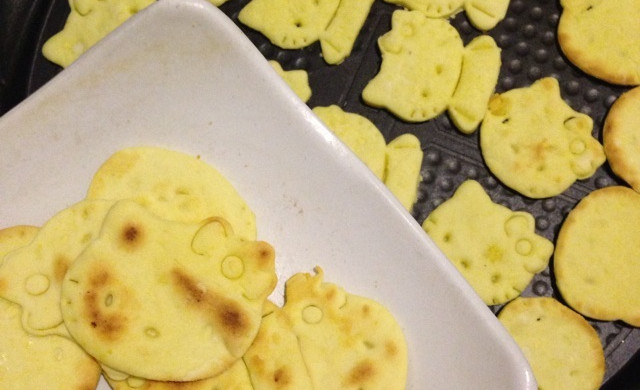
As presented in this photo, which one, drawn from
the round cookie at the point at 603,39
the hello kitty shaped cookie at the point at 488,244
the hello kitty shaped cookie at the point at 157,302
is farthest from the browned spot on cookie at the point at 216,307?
the round cookie at the point at 603,39

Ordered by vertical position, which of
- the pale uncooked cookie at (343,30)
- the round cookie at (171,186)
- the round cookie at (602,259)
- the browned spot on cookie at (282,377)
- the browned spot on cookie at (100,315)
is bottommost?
the round cookie at (602,259)

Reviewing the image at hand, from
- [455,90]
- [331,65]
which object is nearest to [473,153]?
[455,90]

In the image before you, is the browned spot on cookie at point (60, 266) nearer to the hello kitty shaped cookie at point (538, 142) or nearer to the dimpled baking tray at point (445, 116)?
the dimpled baking tray at point (445, 116)

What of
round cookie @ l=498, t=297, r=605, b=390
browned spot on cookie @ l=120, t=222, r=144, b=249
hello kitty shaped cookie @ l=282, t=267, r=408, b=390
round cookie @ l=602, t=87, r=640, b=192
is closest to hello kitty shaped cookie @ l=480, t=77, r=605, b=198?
round cookie @ l=602, t=87, r=640, b=192

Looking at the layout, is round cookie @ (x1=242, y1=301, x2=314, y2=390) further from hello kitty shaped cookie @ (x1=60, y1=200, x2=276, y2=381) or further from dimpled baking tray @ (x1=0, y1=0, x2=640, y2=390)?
dimpled baking tray @ (x1=0, y1=0, x2=640, y2=390)

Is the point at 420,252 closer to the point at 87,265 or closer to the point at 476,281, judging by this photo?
the point at 476,281
